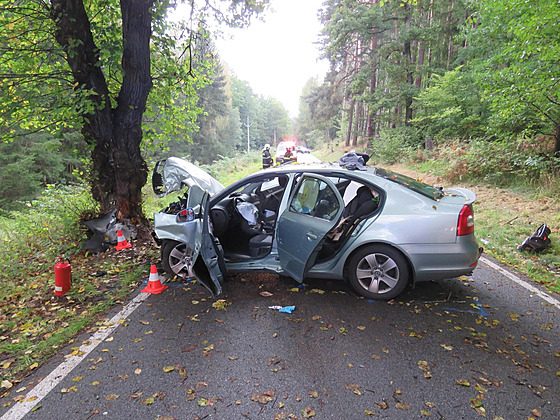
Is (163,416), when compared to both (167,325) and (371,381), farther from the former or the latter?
(371,381)

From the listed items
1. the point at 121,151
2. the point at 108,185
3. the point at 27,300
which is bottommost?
the point at 27,300

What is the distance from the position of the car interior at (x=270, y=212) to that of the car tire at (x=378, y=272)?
12.2 inches

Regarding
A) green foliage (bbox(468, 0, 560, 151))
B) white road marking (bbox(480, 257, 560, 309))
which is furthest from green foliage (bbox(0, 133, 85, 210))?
green foliage (bbox(468, 0, 560, 151))

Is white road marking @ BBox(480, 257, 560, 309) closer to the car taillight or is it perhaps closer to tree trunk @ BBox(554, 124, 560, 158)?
the car taillight

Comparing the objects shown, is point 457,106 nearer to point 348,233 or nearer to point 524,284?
point 524,284

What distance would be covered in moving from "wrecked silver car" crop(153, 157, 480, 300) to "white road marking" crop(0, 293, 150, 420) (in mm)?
1000

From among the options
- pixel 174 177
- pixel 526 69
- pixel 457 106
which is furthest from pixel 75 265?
pixel 457 106

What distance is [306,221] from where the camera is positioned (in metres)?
3.80

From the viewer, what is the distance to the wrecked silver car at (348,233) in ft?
11.8

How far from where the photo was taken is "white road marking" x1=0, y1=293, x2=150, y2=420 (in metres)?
2.28

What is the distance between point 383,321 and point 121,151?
222 inches

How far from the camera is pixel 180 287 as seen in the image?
4340mm

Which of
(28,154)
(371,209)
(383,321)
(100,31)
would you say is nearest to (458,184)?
(371,209)

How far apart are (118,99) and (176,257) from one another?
12.0ft
